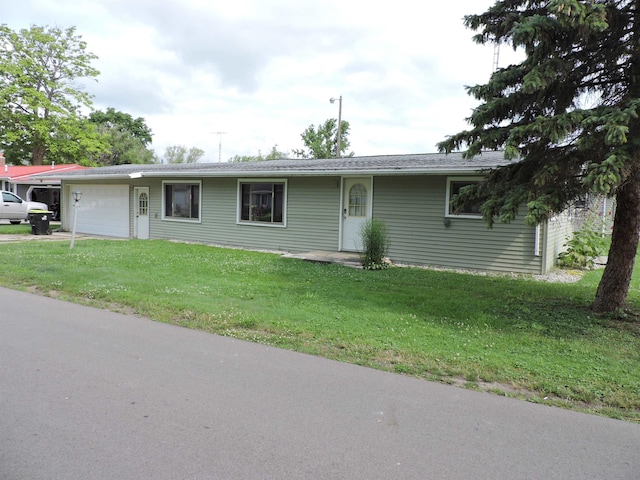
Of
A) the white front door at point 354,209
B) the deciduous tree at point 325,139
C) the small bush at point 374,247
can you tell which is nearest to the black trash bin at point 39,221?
the white front door at point 354,209

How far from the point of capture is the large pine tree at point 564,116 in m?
5.68

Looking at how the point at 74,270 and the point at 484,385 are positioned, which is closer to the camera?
the point at 484,385

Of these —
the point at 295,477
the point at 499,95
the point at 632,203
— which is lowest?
the point at 295,477

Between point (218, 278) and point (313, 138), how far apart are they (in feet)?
142

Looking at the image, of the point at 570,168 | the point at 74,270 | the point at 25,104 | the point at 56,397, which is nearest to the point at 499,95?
the point at 570,168

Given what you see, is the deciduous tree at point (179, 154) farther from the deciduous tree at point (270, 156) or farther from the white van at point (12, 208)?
the white van at point (12, 208)

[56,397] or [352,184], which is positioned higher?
[352,184]

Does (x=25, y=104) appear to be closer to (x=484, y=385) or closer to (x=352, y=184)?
(x=352, y=184)

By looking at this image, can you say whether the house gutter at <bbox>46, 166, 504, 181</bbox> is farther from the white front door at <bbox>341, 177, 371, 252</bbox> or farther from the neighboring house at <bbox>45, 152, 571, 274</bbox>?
the white front door at <bbox>341, 177, 371, 252</bbox>

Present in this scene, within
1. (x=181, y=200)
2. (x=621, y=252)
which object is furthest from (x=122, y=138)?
(x=621, y=252)

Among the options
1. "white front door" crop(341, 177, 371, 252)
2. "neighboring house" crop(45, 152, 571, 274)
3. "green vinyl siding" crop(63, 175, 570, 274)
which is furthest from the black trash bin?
"white front door" crop(341, 177, 371, 252)

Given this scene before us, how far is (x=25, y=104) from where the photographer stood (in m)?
35.0

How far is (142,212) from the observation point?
19.0 metres

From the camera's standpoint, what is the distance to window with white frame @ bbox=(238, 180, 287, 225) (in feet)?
49.8
